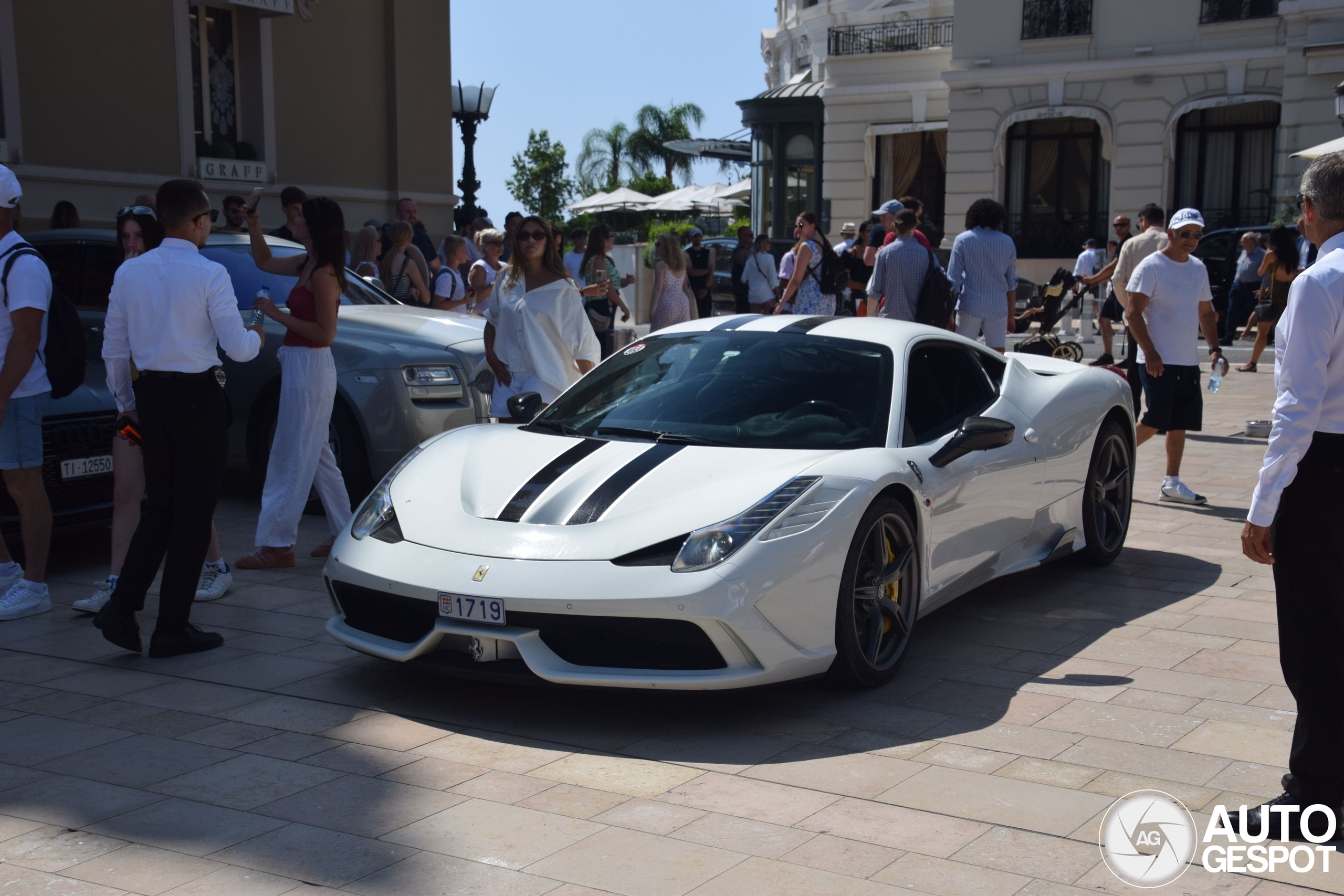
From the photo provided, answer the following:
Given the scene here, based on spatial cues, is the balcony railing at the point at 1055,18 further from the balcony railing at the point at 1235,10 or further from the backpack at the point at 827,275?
the backpack at the point at 827,275

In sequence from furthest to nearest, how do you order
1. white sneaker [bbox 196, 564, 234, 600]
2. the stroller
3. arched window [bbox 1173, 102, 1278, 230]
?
1. arched window [bbox 1173, 102, 1278, 230]
2. the stroller
3. white sneaker [bbox 196, 564, 234, 600]

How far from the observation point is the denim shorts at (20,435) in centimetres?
593

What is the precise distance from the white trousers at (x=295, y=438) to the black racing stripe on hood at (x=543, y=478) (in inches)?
79.5

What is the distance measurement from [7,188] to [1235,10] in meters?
27.8

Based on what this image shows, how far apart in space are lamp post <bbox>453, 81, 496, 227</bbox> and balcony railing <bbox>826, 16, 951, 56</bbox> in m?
18.0

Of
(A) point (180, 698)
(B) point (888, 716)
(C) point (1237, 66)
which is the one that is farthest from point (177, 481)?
(C) point (1237, 66)

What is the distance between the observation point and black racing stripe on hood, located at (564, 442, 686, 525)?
15.2 ft

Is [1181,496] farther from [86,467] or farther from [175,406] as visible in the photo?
[86,467]

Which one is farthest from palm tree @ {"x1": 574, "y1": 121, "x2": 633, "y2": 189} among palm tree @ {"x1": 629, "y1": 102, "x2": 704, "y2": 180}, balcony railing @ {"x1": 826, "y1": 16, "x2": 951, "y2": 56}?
balcony railing @ {"x1": 826, "y1": 16, "x2": 951, "y2": 56}

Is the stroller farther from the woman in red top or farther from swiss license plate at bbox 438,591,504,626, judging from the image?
swiss license plate at bbox 438,591,504,626

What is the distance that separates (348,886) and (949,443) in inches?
116

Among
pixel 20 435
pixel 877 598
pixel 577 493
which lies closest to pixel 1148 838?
pixel 877 598

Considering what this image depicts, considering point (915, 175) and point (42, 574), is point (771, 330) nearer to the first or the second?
point (42, 574)

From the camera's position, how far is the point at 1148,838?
3.64m
